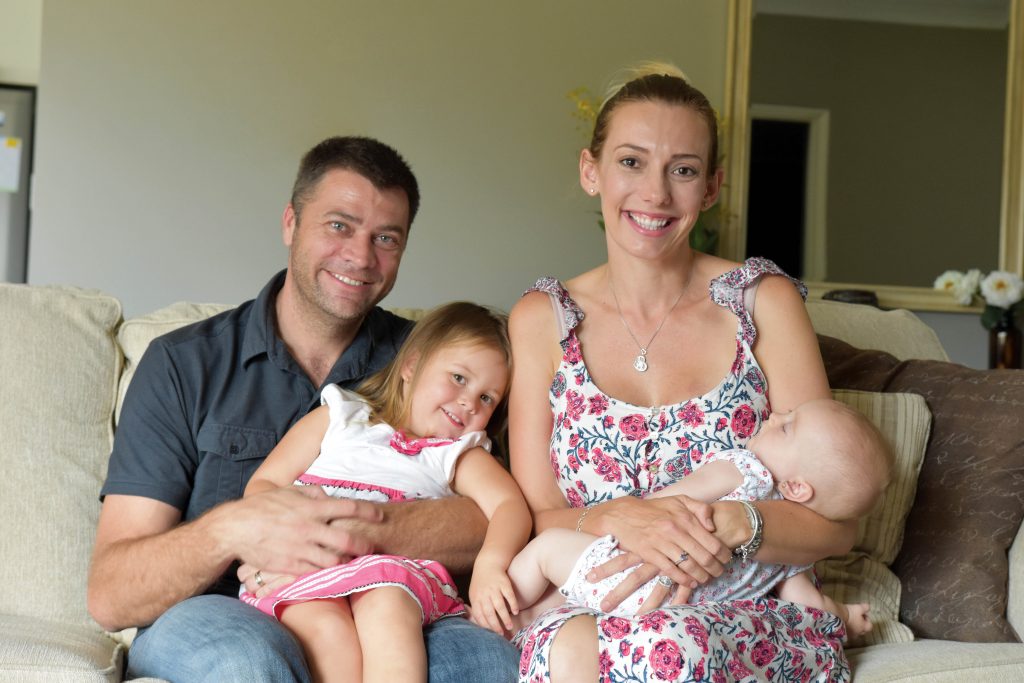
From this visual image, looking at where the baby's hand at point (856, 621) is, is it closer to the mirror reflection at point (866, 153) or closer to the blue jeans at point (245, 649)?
the blue jeans at point (245, 649)

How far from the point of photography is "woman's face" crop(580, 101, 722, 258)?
6.14 ft

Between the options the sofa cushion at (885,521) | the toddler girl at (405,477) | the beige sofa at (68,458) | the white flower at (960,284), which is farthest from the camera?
the white flower at (960,284)

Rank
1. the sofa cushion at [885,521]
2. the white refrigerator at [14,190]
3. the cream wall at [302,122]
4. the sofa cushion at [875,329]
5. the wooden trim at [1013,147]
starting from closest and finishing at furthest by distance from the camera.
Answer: the sofa cushion at [885,521], the sofa cushion at [875,329], the cream wall at [302,122], the wooden trim at [1013,147], the white refrigerator at [14,190]

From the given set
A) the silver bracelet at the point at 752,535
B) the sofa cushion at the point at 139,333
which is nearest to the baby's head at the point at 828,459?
the silver bracelet at the point at 752,535

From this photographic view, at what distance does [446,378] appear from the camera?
1.94 m

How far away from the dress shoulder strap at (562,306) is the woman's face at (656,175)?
16 cm

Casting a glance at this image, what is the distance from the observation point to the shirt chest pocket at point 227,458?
1.90 meters

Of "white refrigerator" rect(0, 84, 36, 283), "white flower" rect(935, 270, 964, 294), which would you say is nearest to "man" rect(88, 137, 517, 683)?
"white flower" rect(935, 270, 964, 294)

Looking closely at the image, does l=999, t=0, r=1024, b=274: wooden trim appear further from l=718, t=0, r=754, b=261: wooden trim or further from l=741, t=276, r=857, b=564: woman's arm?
l=741, t=276, r=857, b=564: woman's arm

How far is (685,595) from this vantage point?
5.22 ft

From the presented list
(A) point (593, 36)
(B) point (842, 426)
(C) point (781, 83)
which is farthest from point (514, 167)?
(B) point (842, 426)

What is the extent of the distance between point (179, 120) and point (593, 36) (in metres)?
1.69

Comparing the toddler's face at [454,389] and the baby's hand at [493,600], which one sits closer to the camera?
the baby's hand at [493,600]

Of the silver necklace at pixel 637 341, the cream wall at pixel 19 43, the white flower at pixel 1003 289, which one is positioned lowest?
the silver necklace at pixel 637 341
